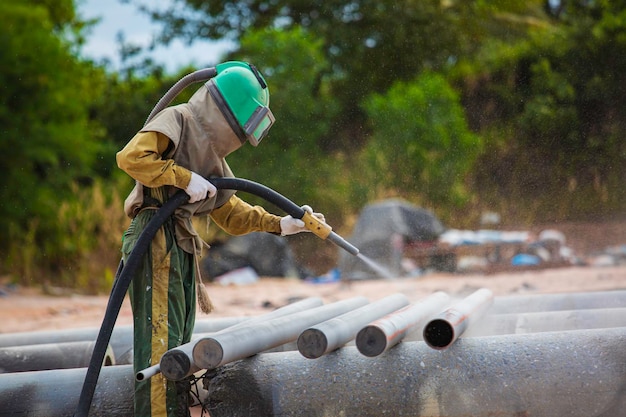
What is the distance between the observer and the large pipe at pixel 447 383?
305 cm

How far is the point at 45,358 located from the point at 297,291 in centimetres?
563

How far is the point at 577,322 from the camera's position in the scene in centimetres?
404

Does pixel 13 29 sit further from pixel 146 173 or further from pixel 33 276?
pixel 146 173

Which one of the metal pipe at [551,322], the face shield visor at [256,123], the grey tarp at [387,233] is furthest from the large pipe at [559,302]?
the grey tarp at [387,233]

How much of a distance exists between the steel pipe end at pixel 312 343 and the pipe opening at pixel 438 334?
16.2 inches

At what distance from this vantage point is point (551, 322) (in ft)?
13.4

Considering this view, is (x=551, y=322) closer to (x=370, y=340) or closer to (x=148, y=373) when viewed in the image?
(x=370, y=340)

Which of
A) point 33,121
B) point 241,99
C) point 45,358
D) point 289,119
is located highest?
point 33,121

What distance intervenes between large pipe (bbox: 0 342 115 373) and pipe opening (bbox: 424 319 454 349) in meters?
1.79

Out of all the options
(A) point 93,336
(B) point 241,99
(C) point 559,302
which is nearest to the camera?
(B) point 241,99

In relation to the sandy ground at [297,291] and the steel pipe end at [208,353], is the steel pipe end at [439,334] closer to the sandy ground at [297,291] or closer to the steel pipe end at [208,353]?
the steel pipe end at [208,353]

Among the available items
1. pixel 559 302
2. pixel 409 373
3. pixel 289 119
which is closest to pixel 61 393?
pixel 409 373

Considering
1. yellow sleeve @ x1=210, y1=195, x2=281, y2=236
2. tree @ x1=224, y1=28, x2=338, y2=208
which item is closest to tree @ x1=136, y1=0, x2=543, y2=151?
tree @ x1=224, y1=28, x2=338, y2=208

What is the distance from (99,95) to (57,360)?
11521 millimetres
